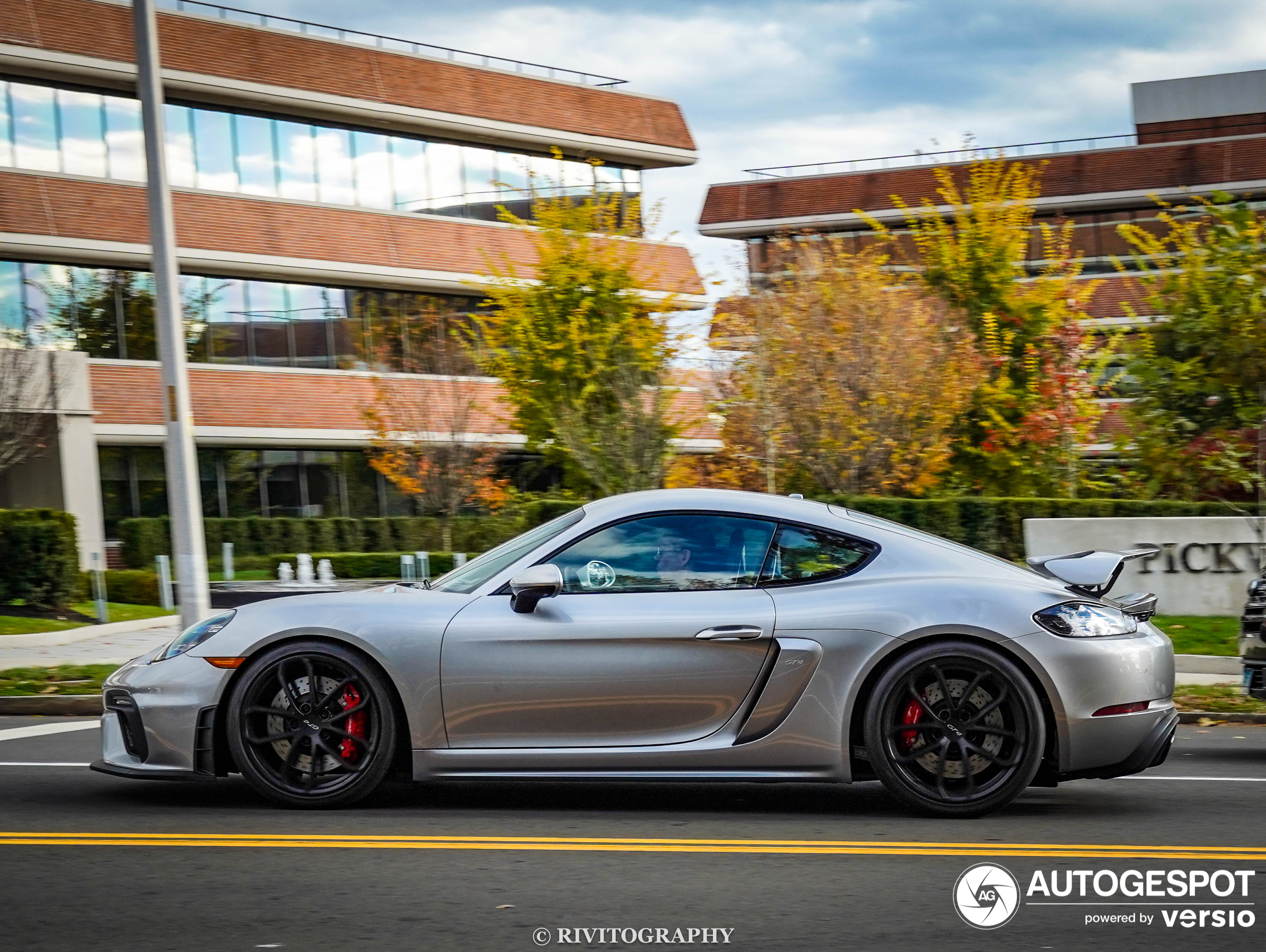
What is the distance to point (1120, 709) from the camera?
564 cm

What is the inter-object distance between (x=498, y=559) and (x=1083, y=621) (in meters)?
2.51

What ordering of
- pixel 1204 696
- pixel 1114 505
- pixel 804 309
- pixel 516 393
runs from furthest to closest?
1. pixel 516 393
2. pixel 804 309
3. pixel 1114 505
4. pixel 1204 696

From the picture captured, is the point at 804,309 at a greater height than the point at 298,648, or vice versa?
the point at 804,309

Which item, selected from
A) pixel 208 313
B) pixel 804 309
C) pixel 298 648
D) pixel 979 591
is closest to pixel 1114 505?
pixel 804 309

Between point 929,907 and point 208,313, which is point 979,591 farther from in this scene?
point 208,313

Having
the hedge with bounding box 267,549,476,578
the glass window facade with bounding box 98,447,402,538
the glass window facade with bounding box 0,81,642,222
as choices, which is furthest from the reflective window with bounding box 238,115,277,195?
the hedge with bounding box 267,549,476,578

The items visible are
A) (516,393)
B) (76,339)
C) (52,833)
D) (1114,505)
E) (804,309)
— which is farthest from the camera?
(76,339)

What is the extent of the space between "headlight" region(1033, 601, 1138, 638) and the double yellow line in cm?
85

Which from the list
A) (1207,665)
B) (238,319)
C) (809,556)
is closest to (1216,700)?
Result: (1207,665)

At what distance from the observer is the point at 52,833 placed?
5555 mm

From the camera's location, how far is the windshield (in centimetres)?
599

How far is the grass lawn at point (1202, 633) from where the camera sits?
43.5ft

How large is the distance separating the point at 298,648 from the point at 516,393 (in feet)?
66.0

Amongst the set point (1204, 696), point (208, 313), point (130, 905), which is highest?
point (208, 313)
